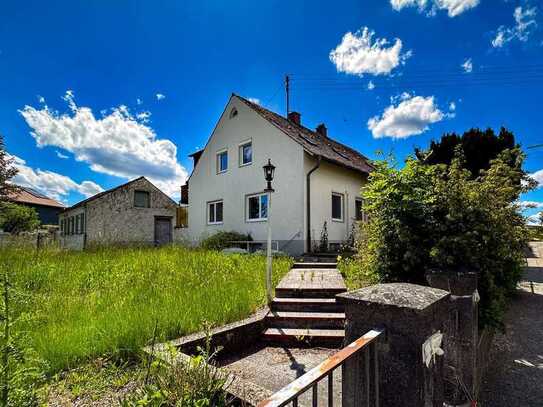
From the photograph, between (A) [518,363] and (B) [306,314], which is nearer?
(A) [518,363]

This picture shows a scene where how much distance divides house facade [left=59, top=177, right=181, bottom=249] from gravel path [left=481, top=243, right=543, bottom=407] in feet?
55.9

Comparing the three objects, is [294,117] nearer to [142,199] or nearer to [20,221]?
[142,199]

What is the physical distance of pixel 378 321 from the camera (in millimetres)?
1542

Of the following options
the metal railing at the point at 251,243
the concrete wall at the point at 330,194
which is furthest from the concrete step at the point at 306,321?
the metal railing at the point at 251,243

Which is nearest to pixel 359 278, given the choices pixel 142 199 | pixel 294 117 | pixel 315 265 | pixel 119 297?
pixel 315 265

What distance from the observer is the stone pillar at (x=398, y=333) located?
1438mm

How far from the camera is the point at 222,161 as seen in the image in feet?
47.5

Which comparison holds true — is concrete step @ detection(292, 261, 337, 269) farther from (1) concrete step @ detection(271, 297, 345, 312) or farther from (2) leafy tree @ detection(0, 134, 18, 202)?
(2) leafy tree @ detection(0, 134, 18, 202)

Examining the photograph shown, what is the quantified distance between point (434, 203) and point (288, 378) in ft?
8.56

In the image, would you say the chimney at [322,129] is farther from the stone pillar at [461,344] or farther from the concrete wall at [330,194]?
the stone pillar at [461,344]

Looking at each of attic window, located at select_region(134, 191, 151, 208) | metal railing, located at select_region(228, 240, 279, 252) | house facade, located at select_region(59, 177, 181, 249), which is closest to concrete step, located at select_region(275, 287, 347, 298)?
metal railing, located at select_region(228, 240, 279, 252)

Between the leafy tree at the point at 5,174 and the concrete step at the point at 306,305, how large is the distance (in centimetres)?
1884

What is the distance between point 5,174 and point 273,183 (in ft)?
51.4

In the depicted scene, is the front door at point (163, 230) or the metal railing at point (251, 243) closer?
the metal railing at point (251, 243)
